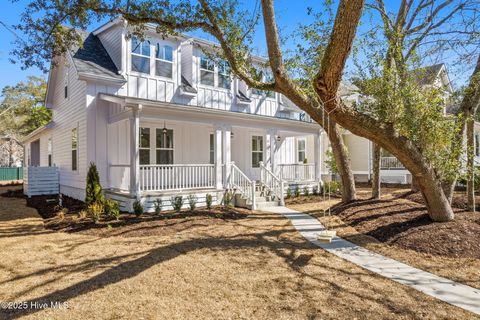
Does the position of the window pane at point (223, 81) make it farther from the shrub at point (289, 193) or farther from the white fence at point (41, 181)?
the white fence at point (41, 181)

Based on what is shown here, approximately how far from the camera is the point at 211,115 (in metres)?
11.1

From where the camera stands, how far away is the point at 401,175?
20516mm

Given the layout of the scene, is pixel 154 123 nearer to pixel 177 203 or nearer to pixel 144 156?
pixel 144 156

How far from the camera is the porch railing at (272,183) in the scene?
1160 centimetres

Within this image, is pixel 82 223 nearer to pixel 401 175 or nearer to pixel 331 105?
pixel 331 105

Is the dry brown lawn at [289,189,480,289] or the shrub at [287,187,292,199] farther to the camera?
the shrub at [287,187,292,199]

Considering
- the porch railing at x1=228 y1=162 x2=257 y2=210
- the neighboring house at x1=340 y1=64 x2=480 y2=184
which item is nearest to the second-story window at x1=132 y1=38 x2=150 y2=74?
the porch railing at x1=228 y1=162 x2=257 y2=210

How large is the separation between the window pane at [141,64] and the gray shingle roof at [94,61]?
0.69m

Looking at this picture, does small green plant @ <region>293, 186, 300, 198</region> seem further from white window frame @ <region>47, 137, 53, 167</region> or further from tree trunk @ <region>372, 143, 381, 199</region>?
white window frame @ <region>47, 137, 53, 167</region>

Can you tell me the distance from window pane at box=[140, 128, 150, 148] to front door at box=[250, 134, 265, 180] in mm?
5511

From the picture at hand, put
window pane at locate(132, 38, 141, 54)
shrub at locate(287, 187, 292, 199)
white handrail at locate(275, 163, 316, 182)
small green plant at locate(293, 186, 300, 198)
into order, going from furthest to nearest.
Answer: white handrail at locate(275, 163, 316, 182) → small green plant at locate(293, 186, 300, 198) → shrub at locate(287, 187, 292, 199) → window pane at locate(132, 38, 141, 54)

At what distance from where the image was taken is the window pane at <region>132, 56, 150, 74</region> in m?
11.8

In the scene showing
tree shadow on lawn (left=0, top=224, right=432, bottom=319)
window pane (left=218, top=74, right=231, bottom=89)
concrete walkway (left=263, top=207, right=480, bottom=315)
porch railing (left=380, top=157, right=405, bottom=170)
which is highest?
window pane (left=218, top=74, right=231, bottom=89)

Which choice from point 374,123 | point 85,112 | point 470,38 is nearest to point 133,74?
point 85,112
